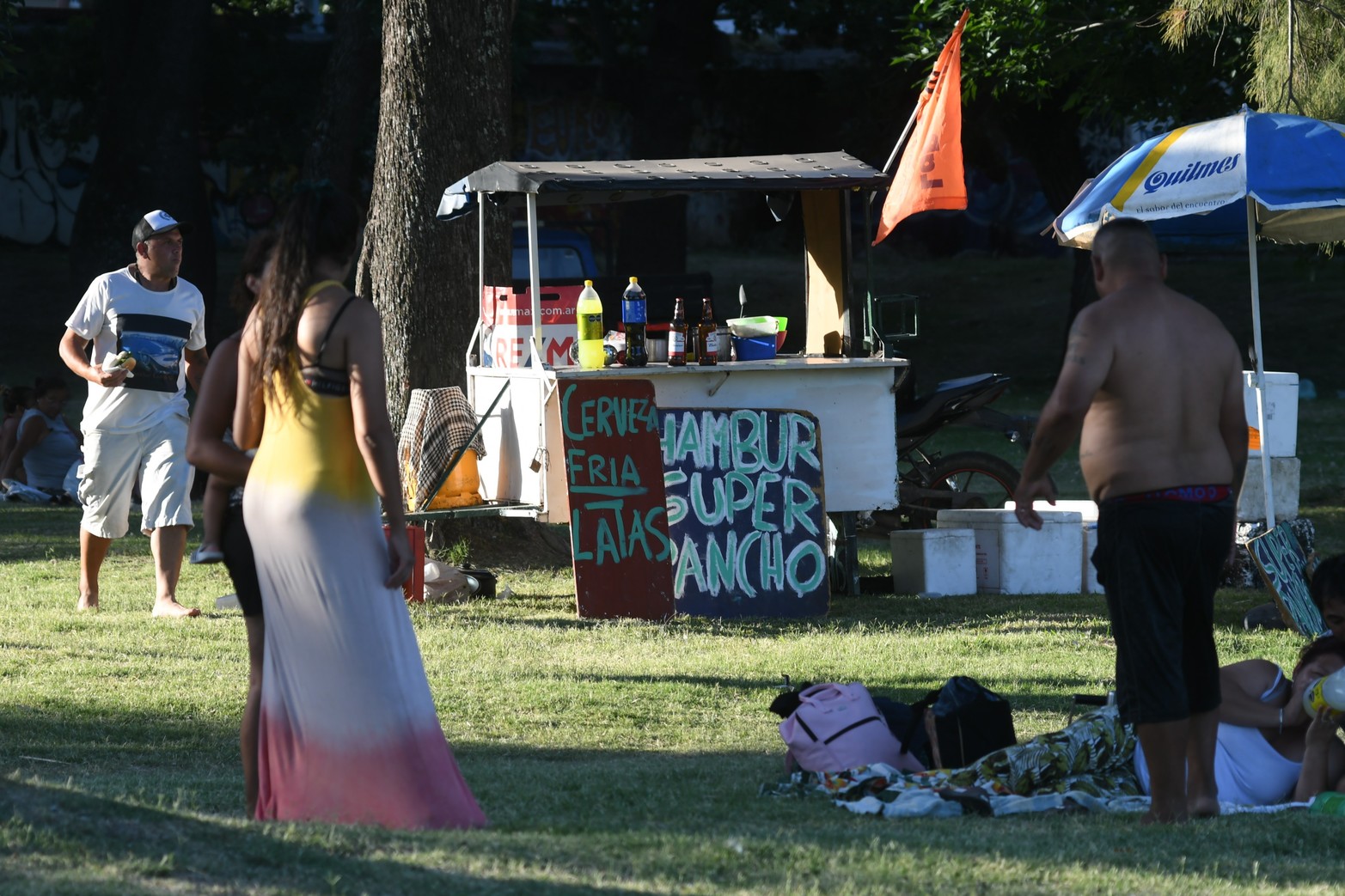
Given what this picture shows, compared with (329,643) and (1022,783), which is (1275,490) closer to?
(1022,783)

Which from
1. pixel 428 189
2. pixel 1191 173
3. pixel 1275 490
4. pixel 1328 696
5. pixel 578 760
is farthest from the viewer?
pixel 428 189

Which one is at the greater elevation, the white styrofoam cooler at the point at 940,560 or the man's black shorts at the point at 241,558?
the man's black shorts at the point at 241,558

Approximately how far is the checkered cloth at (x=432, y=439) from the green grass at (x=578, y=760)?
681 millimetres

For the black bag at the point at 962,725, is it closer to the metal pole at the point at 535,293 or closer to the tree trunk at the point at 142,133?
the metal pole at the point at 535,293

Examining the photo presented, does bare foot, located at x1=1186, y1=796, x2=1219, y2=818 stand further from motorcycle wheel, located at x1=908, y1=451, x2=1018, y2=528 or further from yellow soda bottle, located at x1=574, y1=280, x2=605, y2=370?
motorcycle wheel, located at x1=908, y1=451, x2=1018, y2=528

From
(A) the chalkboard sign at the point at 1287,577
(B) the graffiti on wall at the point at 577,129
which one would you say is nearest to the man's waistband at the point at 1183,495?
(A) the chalkboard sign at the point at 1287,577

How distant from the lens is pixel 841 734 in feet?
17.8

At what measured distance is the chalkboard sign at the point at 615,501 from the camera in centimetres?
870

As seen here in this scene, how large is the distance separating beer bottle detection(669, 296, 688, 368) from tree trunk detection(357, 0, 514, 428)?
5.69ft

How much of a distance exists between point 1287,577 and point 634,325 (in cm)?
355

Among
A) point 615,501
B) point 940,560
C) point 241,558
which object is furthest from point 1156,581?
point 940,560

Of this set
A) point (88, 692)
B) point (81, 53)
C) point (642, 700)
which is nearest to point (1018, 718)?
point (642, 700)

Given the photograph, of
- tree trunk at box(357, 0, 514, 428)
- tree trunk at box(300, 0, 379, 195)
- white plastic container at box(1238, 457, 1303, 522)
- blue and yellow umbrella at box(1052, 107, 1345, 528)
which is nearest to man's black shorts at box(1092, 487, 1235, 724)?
blue and yellow umbrella at box(1052, 107, 1345, 528)

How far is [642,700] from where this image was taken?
6793 millimetres
